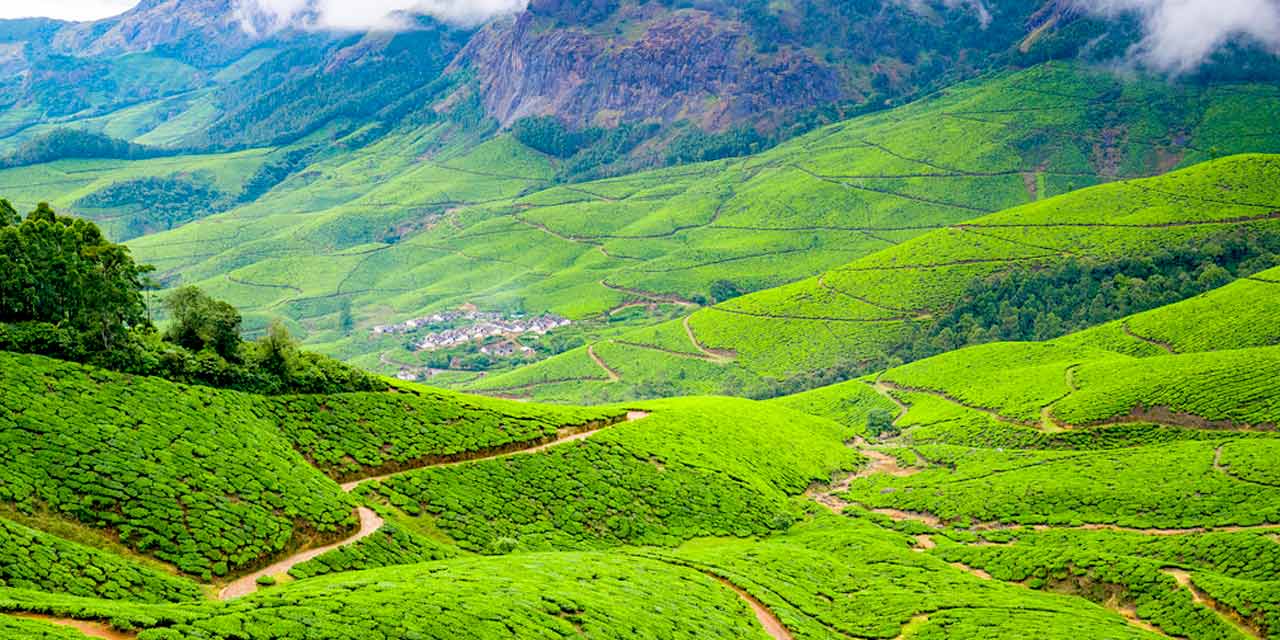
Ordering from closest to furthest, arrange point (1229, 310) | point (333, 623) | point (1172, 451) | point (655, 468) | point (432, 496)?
point (333, 623)
point (432, 496)
point (655, 468)
point (1172, 451)
point (1229, 310)

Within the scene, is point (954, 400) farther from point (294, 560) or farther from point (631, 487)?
point (294, 560)

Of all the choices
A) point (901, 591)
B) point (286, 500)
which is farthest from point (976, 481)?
point (286, 500)

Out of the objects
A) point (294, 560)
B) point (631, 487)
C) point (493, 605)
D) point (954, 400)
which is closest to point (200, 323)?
point (294, 560)

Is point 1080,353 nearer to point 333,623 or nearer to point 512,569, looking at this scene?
point 512,569

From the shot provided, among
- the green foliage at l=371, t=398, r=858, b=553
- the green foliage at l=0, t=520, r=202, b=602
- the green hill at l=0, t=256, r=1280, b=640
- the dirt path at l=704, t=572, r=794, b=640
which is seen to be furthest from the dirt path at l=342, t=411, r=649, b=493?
the dirt path at l=704, t=572, r=794, b=640

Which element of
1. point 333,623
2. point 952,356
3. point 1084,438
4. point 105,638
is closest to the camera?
point 105,638

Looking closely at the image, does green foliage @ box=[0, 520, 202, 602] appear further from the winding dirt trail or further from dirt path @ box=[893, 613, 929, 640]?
dirt path @ box=[893, 613, 929, 640]
